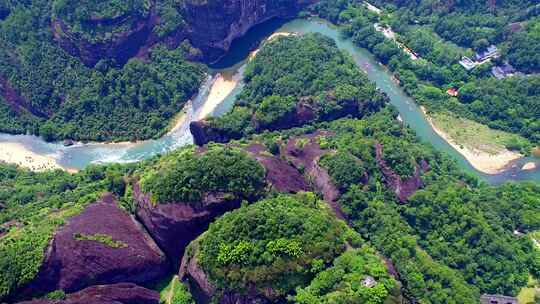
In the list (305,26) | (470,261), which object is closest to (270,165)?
(470,261)

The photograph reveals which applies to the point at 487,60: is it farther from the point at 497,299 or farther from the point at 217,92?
the point at 497,299

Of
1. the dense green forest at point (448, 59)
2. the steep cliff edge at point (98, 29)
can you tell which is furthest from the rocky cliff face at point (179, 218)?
the dense green forest at point (448, 59)

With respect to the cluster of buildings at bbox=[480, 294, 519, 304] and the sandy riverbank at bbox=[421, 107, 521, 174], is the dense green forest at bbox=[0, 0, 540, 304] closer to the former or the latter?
the cluster of buildings at bbox=[480, 294, 519, 304]

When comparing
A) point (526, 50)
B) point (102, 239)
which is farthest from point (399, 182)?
point (526, 50)

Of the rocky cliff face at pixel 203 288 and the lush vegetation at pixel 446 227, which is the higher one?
the rocky cliff face at pixel 203 288

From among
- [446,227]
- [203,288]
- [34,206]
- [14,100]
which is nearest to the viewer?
[203,288]

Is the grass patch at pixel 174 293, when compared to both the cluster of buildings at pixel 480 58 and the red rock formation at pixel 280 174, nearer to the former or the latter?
the red rock formation at pixel 280 174

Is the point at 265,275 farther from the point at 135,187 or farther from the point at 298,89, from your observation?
the point at 298,89
